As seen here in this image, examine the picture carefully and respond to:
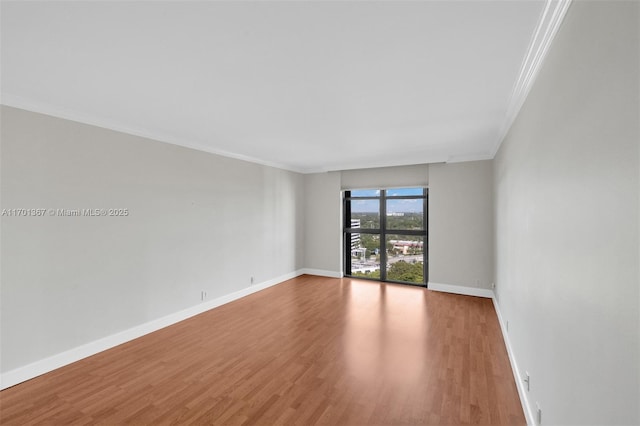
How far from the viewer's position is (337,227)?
6.57 m

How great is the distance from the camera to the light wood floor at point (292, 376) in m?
2.18

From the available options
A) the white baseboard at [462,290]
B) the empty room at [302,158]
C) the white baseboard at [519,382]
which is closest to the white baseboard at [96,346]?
the empty room at [302,158]

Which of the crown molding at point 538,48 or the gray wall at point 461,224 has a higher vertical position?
the crown molding at point 538,48

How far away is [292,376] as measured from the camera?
2.68 meters

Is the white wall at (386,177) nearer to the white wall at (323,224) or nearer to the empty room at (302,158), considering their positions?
the white wall at (323,224)

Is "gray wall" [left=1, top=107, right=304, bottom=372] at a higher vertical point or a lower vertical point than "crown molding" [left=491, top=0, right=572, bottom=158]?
lower

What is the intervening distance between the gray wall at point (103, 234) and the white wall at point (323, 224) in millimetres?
2155

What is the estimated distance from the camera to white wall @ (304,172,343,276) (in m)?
6.57

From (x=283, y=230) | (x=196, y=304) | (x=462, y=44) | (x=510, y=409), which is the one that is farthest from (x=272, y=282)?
(x=462, y=44)

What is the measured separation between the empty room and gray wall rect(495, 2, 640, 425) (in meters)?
0.01

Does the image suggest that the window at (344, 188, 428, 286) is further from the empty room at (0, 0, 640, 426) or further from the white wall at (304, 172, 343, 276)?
the empty room at (0, 0, 640, 426)

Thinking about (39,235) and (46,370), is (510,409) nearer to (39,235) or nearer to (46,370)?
(46,370)

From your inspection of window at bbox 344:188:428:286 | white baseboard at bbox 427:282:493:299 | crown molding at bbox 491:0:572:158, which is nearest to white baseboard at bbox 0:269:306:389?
window at bbox 344:188:428:286

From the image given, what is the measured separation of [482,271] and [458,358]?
2.62m
